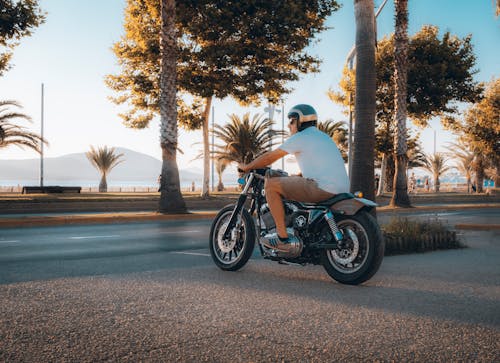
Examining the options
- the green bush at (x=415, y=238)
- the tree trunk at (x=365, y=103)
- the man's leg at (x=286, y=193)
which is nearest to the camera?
the man's leg at (x=286, y=193)

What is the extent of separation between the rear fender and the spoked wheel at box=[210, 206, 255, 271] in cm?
120

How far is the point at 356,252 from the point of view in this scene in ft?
18.4

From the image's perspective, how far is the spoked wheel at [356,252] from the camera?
17.8 ft

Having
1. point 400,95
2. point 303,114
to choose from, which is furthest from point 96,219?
point 400,95

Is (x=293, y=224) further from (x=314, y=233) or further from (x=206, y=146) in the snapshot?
(x=206, y=146)

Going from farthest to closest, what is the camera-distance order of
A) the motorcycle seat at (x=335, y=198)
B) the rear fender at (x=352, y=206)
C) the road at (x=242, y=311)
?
1. the motorcycle seat at (x=335, y=198)
2. the rear fender at (x=352, y=206)
3. the road at (x=242, y=311)

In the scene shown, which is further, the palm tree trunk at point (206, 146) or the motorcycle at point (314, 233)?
the palm tree trunk at point (206, 146)

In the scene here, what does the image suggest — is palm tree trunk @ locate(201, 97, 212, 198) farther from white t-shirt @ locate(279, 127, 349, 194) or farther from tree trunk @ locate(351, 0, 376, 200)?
white t-shirt @ locate(279, 127, 349, 194)

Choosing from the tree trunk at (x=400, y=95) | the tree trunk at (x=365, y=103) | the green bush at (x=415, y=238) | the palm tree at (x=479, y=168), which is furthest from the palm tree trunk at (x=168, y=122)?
the palm tree at (x=479, y=168)

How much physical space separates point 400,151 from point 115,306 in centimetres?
2065

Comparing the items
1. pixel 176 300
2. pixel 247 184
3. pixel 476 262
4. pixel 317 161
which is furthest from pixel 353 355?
pixel 476 262

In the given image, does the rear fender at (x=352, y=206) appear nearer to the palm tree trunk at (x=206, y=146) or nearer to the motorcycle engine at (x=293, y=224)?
the motorcycle engine at (x=293, y=224)

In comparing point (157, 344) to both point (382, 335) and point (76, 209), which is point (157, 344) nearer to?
point (382, 335)

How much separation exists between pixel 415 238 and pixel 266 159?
4048 millimetres
